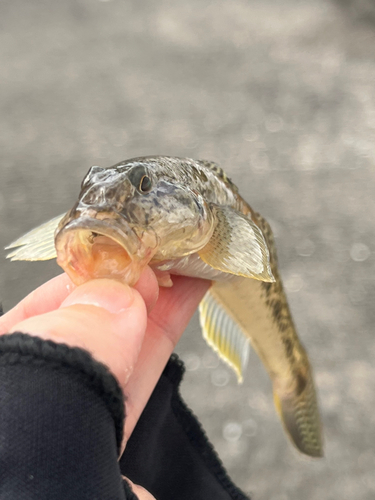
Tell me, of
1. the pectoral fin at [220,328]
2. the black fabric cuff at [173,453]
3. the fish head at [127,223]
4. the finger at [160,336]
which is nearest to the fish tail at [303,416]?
the pectoral fin at [220,328]

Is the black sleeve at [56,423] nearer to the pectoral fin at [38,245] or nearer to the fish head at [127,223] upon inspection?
the fish head at [127,223]

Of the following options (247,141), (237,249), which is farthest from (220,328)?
(247,141)

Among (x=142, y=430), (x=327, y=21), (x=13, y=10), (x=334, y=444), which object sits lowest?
(x=334, y=444)

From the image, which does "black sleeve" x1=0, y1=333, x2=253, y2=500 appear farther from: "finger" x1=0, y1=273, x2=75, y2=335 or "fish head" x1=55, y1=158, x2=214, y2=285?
"finger" x1=0, y1=273, x2=75, y2=335

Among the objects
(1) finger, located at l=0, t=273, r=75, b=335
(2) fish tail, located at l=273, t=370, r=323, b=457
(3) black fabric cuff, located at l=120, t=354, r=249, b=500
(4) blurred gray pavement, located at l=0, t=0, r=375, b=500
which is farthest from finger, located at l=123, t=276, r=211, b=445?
(4) blurred gray pavement, located at l=0, t=0, r=375, b=500

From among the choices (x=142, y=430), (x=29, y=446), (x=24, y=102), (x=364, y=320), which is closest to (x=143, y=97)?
(x=24, y=102)

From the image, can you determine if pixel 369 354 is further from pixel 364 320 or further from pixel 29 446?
pixel 29 446

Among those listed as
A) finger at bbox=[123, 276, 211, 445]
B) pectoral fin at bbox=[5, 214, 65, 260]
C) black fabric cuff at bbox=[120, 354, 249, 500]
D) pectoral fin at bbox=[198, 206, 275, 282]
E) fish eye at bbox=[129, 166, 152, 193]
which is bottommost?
black fabric cuff at bbox=[120, 354, 249, 500]

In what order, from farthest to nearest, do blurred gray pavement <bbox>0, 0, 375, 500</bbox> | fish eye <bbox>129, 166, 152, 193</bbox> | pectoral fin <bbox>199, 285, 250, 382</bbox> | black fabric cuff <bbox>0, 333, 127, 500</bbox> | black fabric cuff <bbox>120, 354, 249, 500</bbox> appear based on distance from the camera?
blurred gray pavement <bbox>0, 0, 375, 500</bbox> < pectoral fin <bbox>199, 285, 250, 382</bbox> < black fabric cuff <bbox>120, 354, 249, 500</bbox> < fish eye <bbox>129, 166, 152, 193</bbox> < black fabric cuff <bbox>0, 333, 127, 500</bbox>
